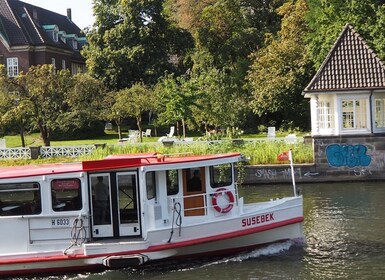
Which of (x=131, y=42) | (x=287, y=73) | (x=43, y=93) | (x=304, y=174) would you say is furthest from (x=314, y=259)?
(x=131, y=42)

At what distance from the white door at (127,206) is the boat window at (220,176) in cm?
208

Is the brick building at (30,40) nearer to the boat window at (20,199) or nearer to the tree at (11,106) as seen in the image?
the tree at (11,106)

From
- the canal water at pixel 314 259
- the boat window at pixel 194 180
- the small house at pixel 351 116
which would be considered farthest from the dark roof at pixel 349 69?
the boat window at pixel 194 180

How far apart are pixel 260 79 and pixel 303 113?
4218mm

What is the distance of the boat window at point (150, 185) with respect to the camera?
1638 centimetres

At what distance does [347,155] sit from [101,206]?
18.2 m

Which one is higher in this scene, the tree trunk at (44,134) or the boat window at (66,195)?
the tree trunk at (44,134)

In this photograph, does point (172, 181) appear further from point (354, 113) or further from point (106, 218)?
point (354, 113)

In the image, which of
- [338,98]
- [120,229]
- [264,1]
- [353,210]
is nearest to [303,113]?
[264,1]

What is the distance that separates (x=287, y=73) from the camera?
4853 cm

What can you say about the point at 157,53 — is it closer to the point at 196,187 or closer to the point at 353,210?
the point at 353,210

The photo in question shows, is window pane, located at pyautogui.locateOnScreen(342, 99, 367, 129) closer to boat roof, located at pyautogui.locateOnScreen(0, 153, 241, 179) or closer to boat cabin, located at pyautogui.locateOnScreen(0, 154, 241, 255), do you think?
boat roof, located at pyautogui.locateOnScreen(0, 153, 241, 179)

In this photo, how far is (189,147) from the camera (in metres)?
34.0

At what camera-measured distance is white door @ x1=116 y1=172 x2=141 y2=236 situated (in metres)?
16.1
